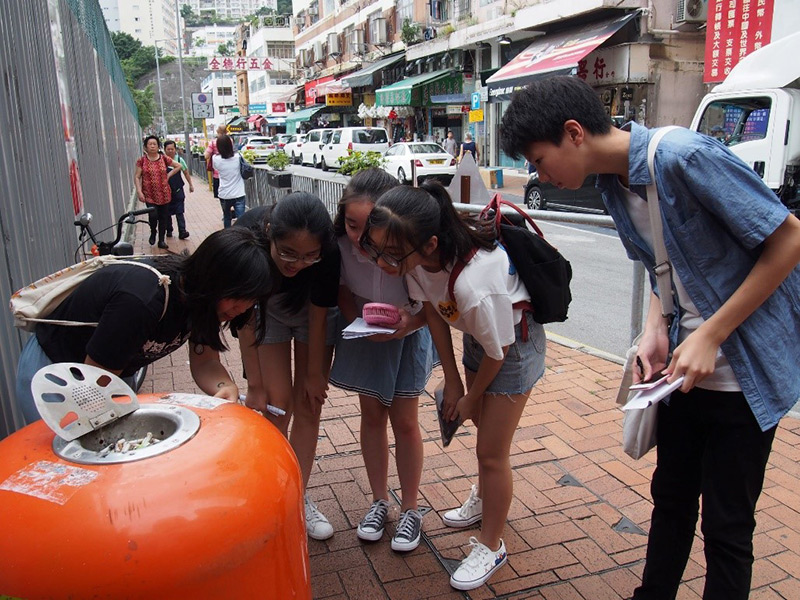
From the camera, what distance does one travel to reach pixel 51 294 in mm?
2223

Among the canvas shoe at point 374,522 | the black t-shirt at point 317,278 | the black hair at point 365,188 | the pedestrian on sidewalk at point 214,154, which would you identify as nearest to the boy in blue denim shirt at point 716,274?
the black hair at point 365,188

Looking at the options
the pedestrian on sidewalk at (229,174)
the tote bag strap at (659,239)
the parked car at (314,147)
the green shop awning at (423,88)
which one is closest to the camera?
the tote bag strap at (659,239)

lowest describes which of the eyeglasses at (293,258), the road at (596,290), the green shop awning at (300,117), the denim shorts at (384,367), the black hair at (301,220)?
the road at (596,290)

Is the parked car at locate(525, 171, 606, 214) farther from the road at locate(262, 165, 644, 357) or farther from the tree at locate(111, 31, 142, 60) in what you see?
the tree at locate(111, 31, 142, 60)

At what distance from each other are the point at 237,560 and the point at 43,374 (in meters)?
0.67

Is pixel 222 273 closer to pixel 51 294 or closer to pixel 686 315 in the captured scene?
pixel 51 294

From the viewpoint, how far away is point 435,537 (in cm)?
305

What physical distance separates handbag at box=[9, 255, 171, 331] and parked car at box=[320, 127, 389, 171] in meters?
27.4

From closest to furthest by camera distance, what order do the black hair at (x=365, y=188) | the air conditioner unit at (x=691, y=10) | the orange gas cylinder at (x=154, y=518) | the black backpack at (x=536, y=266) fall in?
the orange gas cylinder at (x=154, y=518) → the black backpack at (x=536, y=266) → the black hair at (x=365, y=188) → the air conditioner unit at (x=691, y=10)

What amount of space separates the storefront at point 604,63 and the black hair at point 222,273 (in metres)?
17.5

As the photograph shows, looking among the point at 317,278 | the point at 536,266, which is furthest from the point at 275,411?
the point at 536,266

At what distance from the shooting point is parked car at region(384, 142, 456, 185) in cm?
2166

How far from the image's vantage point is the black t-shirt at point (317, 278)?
8.59ft

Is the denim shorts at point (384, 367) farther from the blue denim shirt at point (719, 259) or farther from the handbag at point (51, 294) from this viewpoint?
the blue denim shirt at point (719, 259)
